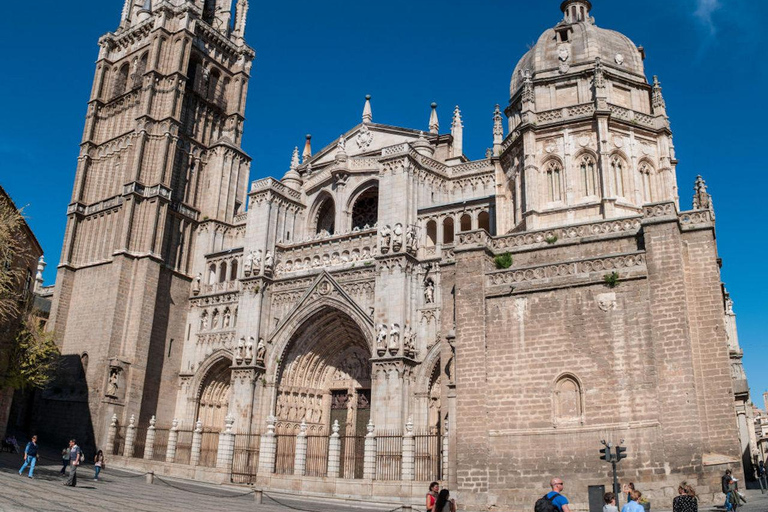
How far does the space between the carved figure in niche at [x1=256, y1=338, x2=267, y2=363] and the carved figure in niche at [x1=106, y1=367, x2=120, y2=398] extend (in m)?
6.60

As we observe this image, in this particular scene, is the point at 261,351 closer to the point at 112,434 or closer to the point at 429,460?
the point at 112,434

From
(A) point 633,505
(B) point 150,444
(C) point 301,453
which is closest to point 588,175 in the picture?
(C) point 301,453

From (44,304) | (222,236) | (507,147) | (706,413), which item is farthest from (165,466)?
(44,304)

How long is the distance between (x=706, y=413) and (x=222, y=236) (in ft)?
87.8

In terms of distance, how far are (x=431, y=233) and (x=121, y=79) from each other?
2226 centimetres

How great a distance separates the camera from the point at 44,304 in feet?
149

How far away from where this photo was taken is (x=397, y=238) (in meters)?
27.8

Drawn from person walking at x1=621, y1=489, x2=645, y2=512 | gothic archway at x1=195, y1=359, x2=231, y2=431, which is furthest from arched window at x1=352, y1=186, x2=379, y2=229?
person walking at x1=621, y1=489, x2=645, y2=512

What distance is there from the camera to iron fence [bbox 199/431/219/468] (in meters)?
29.8

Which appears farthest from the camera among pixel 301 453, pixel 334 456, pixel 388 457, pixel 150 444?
pixel 150 444

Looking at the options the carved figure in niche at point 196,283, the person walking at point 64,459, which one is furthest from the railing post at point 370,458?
the carved figure in niche at point 196,283

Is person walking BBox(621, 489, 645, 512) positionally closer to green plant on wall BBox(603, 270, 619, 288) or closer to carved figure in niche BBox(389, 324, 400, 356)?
green plant on wall BBox(603, 270, 619, 288)

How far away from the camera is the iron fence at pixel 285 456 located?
26.8 meters

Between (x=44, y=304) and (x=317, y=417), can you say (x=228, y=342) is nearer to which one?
(x=317, y=417)
